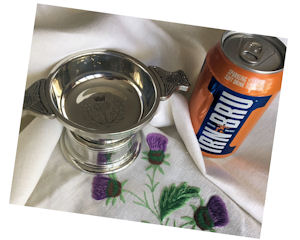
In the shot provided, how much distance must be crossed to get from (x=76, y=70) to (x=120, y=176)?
0.27m

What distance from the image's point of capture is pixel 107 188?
682 millimetres

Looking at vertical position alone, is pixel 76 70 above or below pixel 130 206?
above

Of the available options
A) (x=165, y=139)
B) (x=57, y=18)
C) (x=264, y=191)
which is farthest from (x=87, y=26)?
(x=264, y=191)

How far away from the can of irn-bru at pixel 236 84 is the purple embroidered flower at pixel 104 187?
0.72ft

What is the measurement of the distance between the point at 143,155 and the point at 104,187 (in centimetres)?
11

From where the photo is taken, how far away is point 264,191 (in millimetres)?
715

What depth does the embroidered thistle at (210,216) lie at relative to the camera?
0.66 metres

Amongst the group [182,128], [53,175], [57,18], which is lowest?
[53,175]

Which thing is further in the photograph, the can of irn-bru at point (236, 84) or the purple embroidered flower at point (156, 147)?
the purple embroidered flower at point (156, 147)

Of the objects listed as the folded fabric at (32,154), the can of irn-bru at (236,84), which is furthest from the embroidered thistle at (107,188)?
the can of irn-bru at (236,84)

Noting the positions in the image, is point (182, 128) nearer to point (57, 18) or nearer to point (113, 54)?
point (113, 54)

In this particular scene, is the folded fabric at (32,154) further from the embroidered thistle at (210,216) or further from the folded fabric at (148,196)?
the embroidered thistle at (210,216)

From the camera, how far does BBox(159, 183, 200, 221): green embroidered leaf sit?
0.67m

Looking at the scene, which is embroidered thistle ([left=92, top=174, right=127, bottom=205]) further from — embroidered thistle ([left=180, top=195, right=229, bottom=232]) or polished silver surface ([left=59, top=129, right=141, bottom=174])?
embroidered thistle ([left=180, top=195, right=229, bottom=232])
